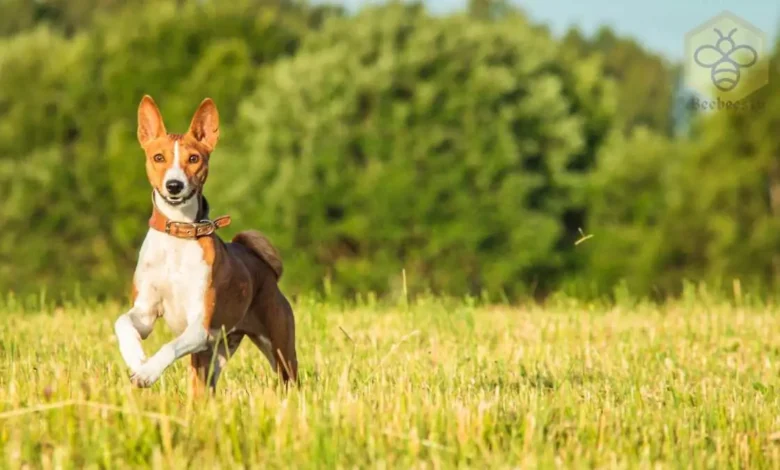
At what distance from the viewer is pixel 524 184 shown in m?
43.1

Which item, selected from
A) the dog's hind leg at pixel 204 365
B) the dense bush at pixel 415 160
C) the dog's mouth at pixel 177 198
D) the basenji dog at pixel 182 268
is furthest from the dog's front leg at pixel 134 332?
the dense bush at pixel 415 160

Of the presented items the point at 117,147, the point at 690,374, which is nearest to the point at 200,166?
the point at 690,374

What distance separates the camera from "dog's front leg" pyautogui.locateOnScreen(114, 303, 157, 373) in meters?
5.39

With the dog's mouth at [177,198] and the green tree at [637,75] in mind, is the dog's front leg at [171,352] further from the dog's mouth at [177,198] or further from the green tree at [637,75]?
the green tree at [637,75]

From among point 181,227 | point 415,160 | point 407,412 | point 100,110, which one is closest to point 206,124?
point 181,227

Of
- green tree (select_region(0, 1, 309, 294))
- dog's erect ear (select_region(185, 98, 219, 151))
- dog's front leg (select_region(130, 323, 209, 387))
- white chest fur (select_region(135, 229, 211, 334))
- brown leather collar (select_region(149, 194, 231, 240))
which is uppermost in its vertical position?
green tree (select_region(0, 1, 309, 294))

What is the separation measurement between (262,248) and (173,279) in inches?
35.3

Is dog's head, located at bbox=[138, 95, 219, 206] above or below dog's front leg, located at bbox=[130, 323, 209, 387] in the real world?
above

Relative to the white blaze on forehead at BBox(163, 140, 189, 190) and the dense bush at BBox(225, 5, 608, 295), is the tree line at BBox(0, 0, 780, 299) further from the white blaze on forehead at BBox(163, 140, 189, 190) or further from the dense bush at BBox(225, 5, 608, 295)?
the white blaze on forehead at BBox(163, 140, 189, 190)

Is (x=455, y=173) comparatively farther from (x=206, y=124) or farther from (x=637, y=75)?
(x=637, y=75)

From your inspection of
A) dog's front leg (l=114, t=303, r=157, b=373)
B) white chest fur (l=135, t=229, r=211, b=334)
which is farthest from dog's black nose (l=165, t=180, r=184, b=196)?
dog's front leg (l=114, t=303, r=157, b=373)

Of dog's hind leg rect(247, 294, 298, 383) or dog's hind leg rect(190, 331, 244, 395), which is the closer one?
dog's hind leg rect(190, 331, 244, 395)

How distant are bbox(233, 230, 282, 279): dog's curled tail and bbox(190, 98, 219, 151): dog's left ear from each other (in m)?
0.68

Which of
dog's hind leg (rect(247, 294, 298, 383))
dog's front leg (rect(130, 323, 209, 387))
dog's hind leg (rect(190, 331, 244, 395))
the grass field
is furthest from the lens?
dog's hind leg (rect(247, 294, 298, 383))
